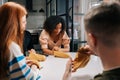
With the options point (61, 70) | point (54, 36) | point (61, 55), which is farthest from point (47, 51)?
point (61, 70)

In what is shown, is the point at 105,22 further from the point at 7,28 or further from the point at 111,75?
the point at 7,28

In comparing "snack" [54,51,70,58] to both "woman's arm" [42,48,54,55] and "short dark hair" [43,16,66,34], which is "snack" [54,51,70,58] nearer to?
"woman's arm" [42,48,54,55]

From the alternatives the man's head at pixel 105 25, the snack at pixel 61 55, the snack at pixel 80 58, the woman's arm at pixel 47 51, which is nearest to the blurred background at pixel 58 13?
the woman's arm at pixel 47 51

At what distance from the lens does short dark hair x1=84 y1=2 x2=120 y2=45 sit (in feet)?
2.61

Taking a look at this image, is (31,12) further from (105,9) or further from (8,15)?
(105,9)

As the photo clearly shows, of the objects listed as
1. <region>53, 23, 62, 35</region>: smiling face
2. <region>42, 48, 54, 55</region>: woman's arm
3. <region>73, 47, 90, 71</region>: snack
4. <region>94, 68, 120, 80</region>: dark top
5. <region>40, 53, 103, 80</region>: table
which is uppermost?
<region>53, 23, 62, 35</region>: smiling face

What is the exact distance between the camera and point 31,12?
22.7 ft

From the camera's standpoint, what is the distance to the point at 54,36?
10.7 feet

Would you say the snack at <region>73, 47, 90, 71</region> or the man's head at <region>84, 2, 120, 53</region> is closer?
the man's head at <region>84, 2, 120, 53</region>

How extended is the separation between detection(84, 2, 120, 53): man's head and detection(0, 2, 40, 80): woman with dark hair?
0.66 metres

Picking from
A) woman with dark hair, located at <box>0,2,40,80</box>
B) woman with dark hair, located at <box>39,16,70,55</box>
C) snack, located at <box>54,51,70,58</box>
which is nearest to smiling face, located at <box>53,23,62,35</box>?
woman with dark hair, located at <box>39,16,70,55</box>

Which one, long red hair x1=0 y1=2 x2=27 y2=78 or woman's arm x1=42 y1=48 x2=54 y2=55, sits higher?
long red hair x1=0 y1=2 x2=27 y2=78

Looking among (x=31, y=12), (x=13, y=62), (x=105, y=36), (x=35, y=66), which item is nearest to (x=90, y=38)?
(x=105, y=36)

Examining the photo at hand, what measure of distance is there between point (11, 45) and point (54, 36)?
1894mm
